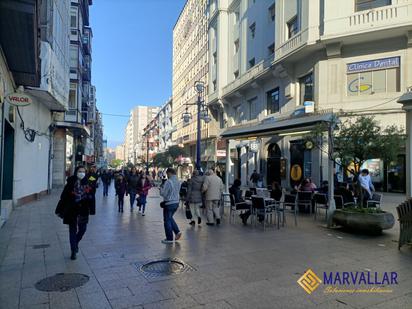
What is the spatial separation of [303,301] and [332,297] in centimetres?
46

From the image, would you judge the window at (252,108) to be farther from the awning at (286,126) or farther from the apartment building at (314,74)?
the awning at (286,126)

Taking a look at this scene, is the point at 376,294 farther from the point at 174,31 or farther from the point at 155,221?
the point at 174,31

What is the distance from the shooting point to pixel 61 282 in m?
5.14

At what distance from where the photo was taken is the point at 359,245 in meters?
7.64

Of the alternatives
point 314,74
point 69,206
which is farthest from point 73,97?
point 69,206

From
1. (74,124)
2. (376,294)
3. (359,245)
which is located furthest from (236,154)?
(376,294)

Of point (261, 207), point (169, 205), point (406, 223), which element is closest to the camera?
point (406, 223)

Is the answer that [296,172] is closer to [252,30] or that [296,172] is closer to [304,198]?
[304,198]

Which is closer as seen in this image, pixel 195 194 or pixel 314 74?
pixel 195 194

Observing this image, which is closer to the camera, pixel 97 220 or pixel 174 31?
pixel 97 220

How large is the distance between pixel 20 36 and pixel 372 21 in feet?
58.1

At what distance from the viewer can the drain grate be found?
5580mm

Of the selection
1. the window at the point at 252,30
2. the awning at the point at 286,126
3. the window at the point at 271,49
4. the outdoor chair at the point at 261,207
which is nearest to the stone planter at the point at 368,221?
the outdoor chair at the point at 261,207

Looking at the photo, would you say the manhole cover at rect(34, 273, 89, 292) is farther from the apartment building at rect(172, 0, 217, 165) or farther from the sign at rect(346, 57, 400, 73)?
the apartment building at rect(172, 0, 217, 165)
